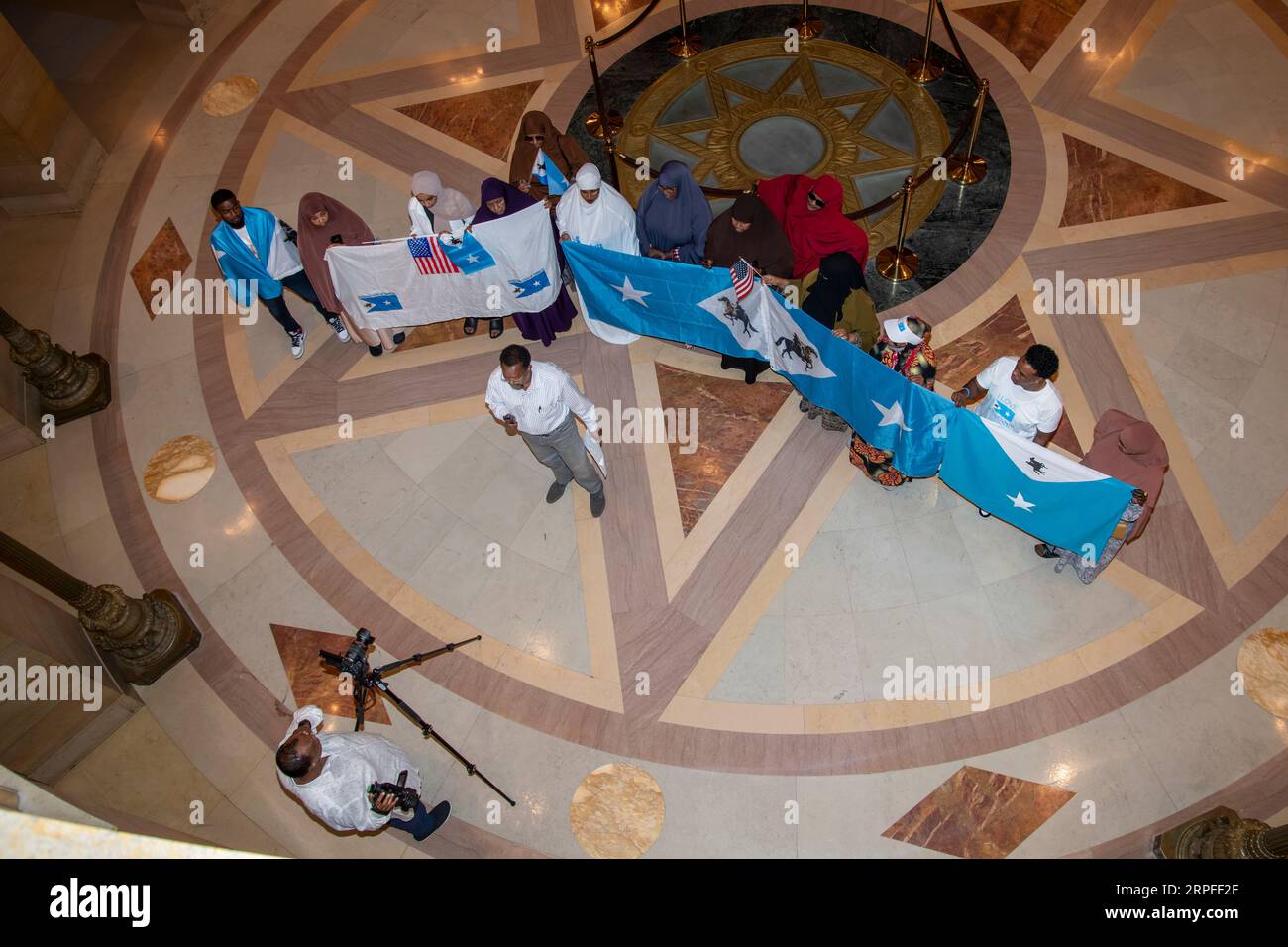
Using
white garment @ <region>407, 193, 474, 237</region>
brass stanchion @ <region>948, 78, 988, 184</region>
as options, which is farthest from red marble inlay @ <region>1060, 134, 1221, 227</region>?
white garment @ <region>407, 193, 474, 237</region>

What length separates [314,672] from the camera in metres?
7.30

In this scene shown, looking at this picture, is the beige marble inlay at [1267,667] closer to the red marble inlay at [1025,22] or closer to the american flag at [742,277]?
the american flag at [742,277]

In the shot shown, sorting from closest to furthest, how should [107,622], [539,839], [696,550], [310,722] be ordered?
[310,722]
[539,839]
[107,622]
[696,550]

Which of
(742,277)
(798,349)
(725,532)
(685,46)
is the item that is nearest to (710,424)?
(725,532)

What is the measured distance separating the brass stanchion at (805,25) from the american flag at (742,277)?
4870mm

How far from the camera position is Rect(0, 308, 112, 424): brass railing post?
27.2ft

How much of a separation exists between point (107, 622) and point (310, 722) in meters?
2.77

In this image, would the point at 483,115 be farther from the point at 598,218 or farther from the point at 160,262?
the point at 160,262

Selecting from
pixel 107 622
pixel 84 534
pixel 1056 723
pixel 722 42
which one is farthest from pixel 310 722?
pixel 722 42

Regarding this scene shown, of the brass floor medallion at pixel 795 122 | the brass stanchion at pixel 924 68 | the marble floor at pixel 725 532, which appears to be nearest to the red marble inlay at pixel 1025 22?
the marble floor at pixel 725 532

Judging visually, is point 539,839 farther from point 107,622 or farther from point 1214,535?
point 1214,535

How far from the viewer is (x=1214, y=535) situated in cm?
710

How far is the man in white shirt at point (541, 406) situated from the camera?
20.6 ft

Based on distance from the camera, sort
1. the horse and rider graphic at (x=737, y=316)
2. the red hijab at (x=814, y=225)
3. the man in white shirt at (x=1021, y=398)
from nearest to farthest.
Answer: the man in white shirt at (x=1021, y=398)
the horse and rider graphic at (x=737, y=316)
the red hijab at (x=814, y=225)
